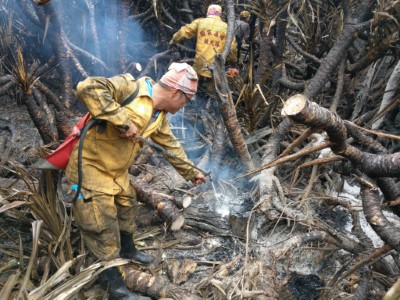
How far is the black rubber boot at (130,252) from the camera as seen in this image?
3113 millimetres

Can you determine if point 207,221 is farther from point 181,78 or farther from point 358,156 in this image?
point 358,156

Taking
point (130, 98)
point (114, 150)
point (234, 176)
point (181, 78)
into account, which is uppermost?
point (181, 78)

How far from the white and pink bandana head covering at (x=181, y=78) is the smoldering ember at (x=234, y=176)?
0.17 feet

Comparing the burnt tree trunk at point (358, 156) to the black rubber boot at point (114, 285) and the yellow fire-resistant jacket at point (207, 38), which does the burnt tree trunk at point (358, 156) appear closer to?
the black rubber boot at point (114, 285)

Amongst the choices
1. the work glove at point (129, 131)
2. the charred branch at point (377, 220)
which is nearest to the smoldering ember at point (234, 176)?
the charred branch at point (377, 220)

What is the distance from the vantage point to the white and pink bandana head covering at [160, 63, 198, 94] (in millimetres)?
2486

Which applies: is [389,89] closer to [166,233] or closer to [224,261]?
[224,261]

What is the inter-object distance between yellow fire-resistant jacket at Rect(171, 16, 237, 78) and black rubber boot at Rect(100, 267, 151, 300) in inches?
141

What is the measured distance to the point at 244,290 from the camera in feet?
7.73

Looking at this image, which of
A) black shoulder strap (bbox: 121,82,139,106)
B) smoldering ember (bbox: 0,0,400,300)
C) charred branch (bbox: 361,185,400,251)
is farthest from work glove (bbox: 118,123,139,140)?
charred branch (bbox: 361,185,400,251)

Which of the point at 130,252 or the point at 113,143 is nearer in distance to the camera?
the point at 113,143

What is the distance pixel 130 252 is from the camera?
3.15m

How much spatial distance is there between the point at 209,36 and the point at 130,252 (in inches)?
146

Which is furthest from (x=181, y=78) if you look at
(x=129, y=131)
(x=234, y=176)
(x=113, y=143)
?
(x=234, y=176)
